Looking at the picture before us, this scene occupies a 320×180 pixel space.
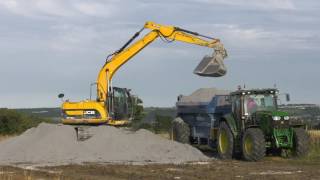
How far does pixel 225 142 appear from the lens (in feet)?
76.3

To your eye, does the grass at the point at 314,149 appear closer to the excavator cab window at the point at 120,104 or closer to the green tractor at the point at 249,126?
the green tractor at the point at 249,126

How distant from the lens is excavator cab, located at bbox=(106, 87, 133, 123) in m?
26.8

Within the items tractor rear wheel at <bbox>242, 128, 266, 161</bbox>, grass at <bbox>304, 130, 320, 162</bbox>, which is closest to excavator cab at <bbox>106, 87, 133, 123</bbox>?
tractor rear wheel at <bbox>242, 128, 266, 161</bbox>

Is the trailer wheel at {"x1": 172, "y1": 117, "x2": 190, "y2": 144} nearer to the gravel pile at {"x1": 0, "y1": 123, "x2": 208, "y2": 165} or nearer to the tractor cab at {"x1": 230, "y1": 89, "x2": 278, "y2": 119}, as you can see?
the gravel pile at {"x1": 0, "y1": 123, "x2": 208, "y2": 165}

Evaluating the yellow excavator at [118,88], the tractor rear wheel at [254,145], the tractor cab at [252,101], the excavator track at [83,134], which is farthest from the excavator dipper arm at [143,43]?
the tractor rear wheel at [254,145]

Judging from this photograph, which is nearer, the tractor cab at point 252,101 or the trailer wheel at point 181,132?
the tractor cab at point 252,101

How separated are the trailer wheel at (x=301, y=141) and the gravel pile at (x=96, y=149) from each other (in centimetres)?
309

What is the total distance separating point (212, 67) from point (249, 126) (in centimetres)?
424

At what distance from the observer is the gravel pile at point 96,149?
74.2 ft

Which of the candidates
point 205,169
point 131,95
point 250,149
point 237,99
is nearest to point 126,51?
Result: point 131,95

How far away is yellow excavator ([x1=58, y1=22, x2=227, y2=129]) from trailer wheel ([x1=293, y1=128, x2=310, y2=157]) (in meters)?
5.00

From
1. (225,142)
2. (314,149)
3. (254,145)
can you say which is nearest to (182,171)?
(254,145)

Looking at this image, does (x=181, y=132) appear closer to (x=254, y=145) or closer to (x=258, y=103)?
(x=258, y=103)

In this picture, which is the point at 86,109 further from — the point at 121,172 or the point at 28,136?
the point at 121,172
